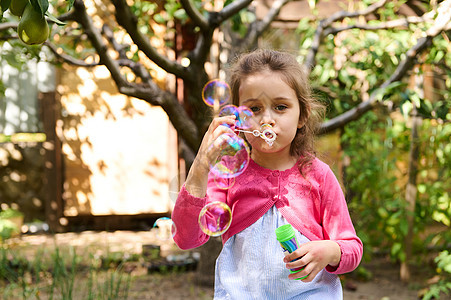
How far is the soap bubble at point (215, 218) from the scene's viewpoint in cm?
148

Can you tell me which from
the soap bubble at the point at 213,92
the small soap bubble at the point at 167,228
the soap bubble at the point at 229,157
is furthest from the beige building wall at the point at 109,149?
the soap bubble at the point at 229,157

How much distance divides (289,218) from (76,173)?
4.29 m

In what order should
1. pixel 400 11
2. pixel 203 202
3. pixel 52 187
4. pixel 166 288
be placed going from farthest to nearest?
1. pixel 52 187
2. pixel 400 11
3. pixel 166 288
4. pixel 203 202

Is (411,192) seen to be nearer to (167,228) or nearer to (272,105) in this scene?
(167,228)

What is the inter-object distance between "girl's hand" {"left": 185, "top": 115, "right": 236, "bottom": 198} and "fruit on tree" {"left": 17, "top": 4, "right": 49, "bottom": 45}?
0.55 metres

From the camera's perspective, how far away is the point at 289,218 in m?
1.51

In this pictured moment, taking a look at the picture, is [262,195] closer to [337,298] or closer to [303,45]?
[337,298]

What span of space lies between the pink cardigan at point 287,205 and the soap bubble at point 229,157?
2.3 inches

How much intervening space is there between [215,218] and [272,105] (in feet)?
1.24

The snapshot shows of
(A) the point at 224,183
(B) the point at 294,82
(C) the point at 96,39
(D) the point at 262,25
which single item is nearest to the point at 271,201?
(A) the point at 224,183

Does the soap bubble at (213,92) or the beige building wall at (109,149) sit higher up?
the soap bubble at (213,92)

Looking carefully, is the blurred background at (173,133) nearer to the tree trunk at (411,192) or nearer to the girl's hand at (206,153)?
the tree trunk at (411,192)

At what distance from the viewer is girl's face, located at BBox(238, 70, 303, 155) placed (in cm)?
146

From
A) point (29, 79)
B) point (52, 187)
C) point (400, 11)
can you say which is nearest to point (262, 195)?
point (400, 11)
